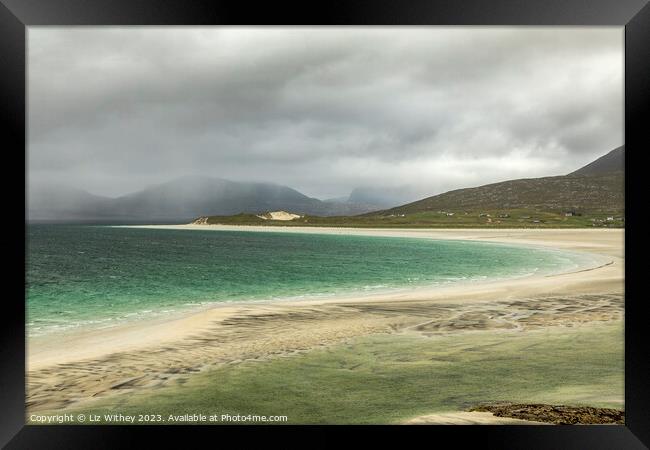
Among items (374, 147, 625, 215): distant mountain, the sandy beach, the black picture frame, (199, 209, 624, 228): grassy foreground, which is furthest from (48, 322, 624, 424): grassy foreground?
(374, 147, 625, 215): distant mountain

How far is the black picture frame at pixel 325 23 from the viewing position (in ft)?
12.6

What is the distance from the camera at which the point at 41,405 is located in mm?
5375

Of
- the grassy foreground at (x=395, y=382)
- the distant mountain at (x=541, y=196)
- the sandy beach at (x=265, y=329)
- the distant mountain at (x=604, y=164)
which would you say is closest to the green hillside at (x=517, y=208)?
the distant mountain at (x=541, y=196)

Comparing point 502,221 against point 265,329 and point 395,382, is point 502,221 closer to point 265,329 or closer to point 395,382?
point 265,329

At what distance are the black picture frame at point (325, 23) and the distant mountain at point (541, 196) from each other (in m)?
95.3

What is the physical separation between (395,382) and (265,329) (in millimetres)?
4321

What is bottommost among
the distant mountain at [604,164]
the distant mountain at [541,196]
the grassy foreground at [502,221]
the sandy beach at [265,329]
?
the sandy beach at [265,329]

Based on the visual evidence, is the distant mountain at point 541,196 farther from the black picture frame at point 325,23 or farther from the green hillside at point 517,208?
the black picture frame at point 325,23

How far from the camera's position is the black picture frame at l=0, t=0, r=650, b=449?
3854 millimetres

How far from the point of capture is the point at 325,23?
4.21 metres

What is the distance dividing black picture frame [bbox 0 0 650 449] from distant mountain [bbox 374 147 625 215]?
95330mm

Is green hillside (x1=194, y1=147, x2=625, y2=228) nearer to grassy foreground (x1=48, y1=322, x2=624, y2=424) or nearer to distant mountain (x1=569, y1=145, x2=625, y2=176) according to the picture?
distant mountain (x1=569, y1=145, x2=625, y2=176)

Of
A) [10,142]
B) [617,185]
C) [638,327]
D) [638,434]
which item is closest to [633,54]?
[638,327]

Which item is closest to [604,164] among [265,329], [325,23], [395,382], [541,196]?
[541,196]
